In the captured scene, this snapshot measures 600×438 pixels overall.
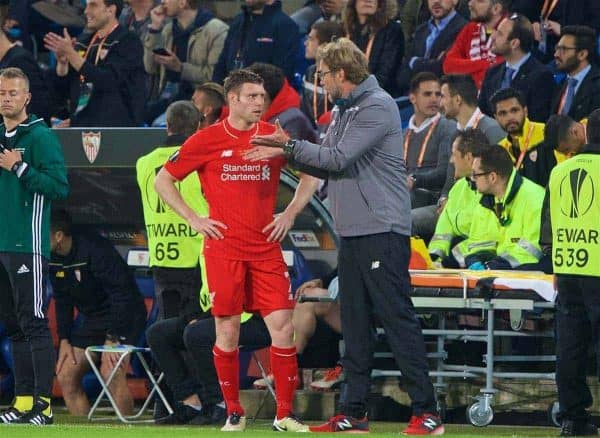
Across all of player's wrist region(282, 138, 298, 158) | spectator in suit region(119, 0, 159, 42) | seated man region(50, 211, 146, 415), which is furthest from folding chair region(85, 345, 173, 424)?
spectator in suit region(119, 0, 159, 42)

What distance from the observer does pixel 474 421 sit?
36.0 feet

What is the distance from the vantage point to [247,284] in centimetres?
973

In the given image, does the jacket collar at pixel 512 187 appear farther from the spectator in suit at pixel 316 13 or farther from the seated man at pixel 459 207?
the spectator in suit at pixel 316 13

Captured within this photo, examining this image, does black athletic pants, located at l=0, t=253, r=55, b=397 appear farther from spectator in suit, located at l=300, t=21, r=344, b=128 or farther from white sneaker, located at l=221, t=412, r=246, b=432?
spectator in suit, located at l=300, t=21, r=344, b=128

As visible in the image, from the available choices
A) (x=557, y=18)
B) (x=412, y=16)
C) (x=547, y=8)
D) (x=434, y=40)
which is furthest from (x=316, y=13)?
(x=557, y=18)

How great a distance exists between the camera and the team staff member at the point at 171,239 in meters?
11.7

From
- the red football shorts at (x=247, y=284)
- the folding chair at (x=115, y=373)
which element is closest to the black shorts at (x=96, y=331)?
the folding chair at (x=115, y=373)

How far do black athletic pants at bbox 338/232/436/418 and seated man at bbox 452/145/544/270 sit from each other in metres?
2.56

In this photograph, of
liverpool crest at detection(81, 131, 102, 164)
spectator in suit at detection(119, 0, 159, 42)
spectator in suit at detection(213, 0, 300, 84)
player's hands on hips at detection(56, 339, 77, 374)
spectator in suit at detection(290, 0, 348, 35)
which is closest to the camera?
player's hands on hips at detection(56, 339, 77, 374)

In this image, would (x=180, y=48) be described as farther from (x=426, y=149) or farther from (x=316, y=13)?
(x=426, y=149)

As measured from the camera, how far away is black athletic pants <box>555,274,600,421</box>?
9836mm

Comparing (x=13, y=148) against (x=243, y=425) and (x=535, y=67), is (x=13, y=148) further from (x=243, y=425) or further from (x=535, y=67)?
(x=535, y=67)

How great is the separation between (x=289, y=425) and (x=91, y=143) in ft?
13.8

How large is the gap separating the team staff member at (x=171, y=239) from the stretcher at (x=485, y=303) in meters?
1.69
